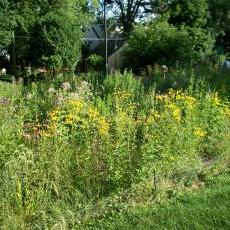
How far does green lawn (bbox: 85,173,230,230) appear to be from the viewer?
4.86m

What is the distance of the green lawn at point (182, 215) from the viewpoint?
191 inches

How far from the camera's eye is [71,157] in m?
5.66

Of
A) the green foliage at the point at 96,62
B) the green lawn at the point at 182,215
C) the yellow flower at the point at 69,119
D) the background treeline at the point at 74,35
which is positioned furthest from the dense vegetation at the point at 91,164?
Answer: the green foliage at the point at 96,62

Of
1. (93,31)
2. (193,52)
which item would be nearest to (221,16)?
(193,52)

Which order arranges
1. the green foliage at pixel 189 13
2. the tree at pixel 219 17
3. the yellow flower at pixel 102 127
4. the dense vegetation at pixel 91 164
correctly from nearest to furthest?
the dense vegetation at pixel 91 164 → the yellow flower at pixel 102 127 → the green foliage at pixel 189 13 → the tree at pixel 219 17

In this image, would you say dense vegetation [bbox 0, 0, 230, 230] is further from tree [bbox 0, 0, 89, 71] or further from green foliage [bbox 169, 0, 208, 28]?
green foliage [bbox 169, 0, 208, 28]

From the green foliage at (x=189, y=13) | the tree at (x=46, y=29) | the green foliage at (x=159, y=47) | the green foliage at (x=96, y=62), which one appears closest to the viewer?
the tree at (x=46, y=29)

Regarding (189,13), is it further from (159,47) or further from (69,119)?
(69,119)

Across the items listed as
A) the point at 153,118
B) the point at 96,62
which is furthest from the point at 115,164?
the point at 96,62

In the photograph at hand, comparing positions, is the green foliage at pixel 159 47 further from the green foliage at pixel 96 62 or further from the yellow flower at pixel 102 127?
the yellow flower at pixel 102 127

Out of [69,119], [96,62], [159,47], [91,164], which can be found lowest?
[96,62]

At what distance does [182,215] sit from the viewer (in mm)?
5086

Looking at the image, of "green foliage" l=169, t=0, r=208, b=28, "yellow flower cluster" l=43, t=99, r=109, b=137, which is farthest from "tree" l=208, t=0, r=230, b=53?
"yellow flower cluster" l=43, t=99, r=109, b=137

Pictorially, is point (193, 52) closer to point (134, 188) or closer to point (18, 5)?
point (18, 5)
